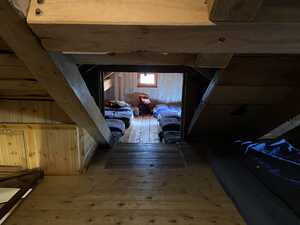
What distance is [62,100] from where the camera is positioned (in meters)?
1.39

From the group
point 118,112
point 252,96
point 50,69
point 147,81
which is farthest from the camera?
point 147,81

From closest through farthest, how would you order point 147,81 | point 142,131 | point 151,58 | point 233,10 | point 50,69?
point 233,10 < point 50,69 < point 151,58 < point 142,131 < point 147,81

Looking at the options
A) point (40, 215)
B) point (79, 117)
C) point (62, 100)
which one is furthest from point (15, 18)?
point (40, 215)

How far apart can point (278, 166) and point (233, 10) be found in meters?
1.81

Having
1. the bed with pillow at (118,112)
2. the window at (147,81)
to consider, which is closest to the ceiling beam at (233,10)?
the bed with pillow at (118,112)

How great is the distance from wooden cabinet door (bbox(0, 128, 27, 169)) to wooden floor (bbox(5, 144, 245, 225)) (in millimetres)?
315

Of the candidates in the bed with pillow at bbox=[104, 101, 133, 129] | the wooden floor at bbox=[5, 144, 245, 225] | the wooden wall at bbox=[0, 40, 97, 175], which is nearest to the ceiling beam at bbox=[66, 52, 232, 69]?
the wooden wall at bbox=[0, 40, 97, 175]

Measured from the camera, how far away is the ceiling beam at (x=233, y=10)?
55 centimetres

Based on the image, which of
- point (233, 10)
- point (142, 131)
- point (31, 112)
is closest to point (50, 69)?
point (233, 10)

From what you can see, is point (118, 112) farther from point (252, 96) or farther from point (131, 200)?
point (252, 96)

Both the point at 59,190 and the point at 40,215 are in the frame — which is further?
the point at 59,190

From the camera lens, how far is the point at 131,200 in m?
1.68

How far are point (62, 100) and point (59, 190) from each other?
33.0 inches

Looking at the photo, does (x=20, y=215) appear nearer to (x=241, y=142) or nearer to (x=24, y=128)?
(x=24, y=128)
